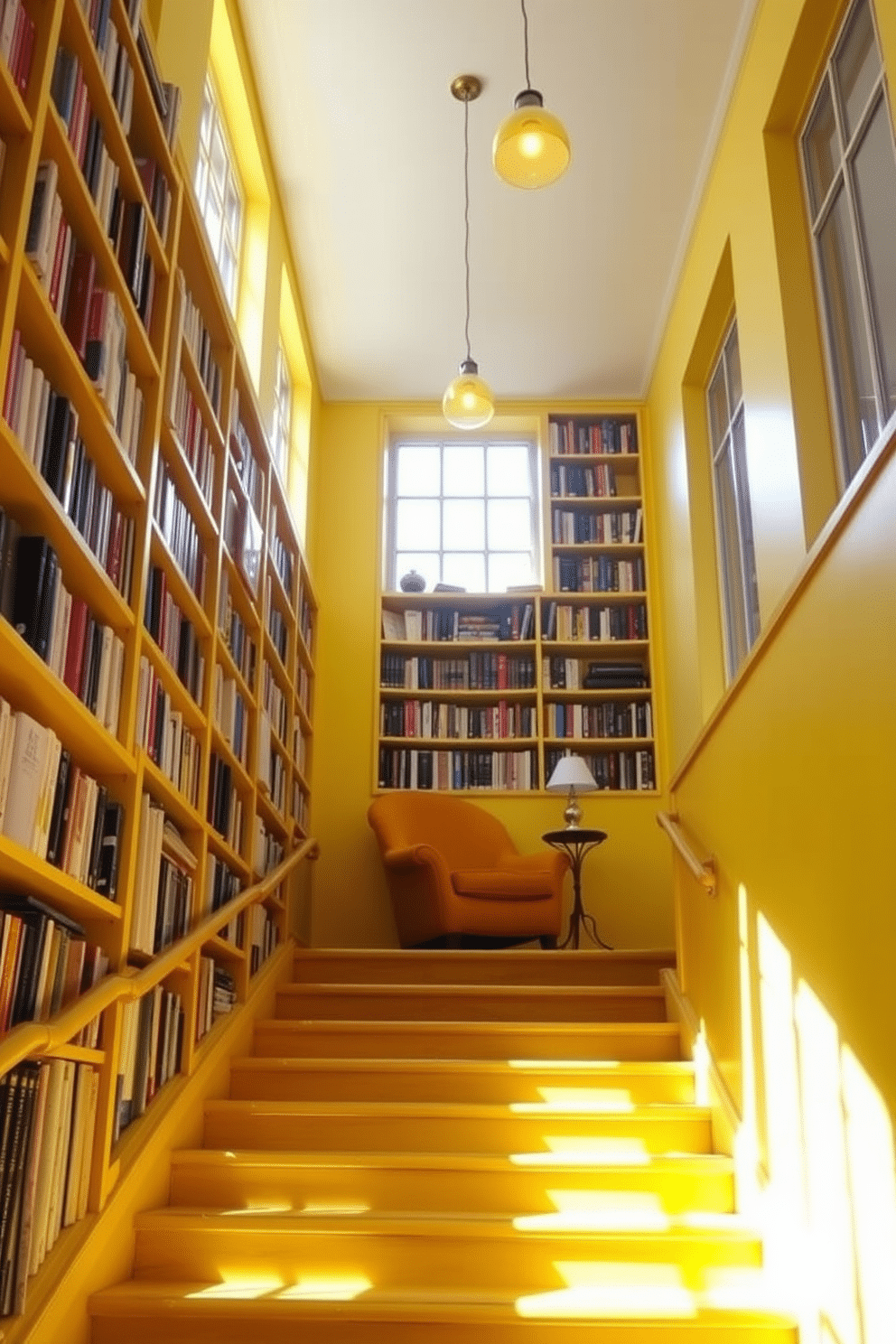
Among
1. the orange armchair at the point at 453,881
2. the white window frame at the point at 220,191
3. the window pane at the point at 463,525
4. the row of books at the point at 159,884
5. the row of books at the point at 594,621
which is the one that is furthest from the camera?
the window pane at the point at 463,525

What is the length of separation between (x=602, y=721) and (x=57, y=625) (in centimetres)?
455

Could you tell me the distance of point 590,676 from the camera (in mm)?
6602

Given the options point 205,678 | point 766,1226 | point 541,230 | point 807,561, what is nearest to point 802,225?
point 541,230

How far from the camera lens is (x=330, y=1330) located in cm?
239

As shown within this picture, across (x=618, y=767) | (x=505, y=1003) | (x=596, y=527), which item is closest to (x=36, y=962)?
(x=505, y=1003)

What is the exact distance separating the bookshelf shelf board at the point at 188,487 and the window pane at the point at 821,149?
2.31m

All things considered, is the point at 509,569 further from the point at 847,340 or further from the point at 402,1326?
the point at 402,1326

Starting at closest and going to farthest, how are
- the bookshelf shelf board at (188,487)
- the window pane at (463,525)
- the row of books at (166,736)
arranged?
the row of books at (166,736) → the bookshelf shelf board at (188,487) → the window pane at (463,525)

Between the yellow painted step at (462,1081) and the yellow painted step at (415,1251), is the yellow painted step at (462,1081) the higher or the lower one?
the higher one

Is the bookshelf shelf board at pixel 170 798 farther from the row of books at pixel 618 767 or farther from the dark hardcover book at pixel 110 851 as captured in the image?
the row of books at pixel 618 767

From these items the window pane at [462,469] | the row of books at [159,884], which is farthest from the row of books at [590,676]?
the row of books at [159,884]

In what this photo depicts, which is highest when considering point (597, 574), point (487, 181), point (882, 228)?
point (487, 181)

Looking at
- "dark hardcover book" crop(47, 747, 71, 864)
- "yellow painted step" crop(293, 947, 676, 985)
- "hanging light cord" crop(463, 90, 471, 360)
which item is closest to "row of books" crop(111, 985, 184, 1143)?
"dark hardcover book" crop(47, 747, 71, 864)

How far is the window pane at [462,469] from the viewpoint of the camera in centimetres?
723
